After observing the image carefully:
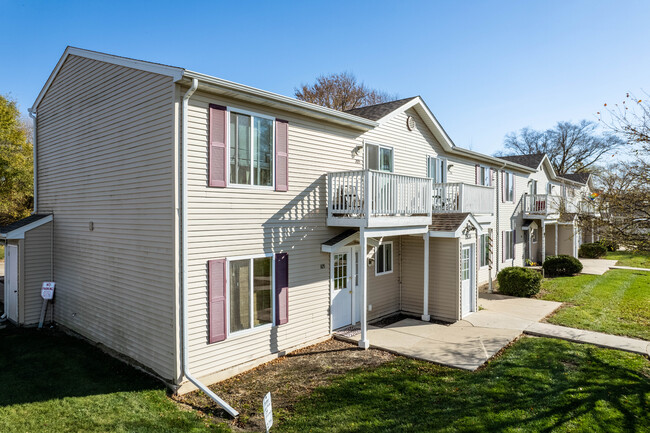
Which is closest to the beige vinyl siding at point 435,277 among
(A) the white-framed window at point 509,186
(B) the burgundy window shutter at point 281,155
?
(B) the burgundy window shutter at point 281,155

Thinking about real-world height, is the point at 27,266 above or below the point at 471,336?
above

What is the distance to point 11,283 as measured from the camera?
1106 centimetres

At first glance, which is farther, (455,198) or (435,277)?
(455,198)

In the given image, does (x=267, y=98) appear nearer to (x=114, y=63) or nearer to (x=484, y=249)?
(x=114, y=63)

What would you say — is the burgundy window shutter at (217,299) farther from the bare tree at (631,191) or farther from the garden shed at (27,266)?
the bare tree at (631,191)

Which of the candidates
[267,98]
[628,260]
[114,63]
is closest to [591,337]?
[267,98]

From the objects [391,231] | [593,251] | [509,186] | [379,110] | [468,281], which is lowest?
[593,251]

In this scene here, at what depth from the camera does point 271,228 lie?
8.65 metres

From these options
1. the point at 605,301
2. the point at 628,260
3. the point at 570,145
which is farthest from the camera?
the point at 570,145

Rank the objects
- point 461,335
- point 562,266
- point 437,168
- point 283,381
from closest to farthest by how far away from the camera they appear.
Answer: point 283,381, point 461,335, point 437,168, point 562,266

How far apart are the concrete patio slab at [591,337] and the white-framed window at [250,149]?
27.4ft

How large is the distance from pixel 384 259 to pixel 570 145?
4571 cm

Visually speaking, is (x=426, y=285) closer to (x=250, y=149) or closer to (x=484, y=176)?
(x=250, y=149)

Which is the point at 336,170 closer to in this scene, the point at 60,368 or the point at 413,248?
the point at 413,248
